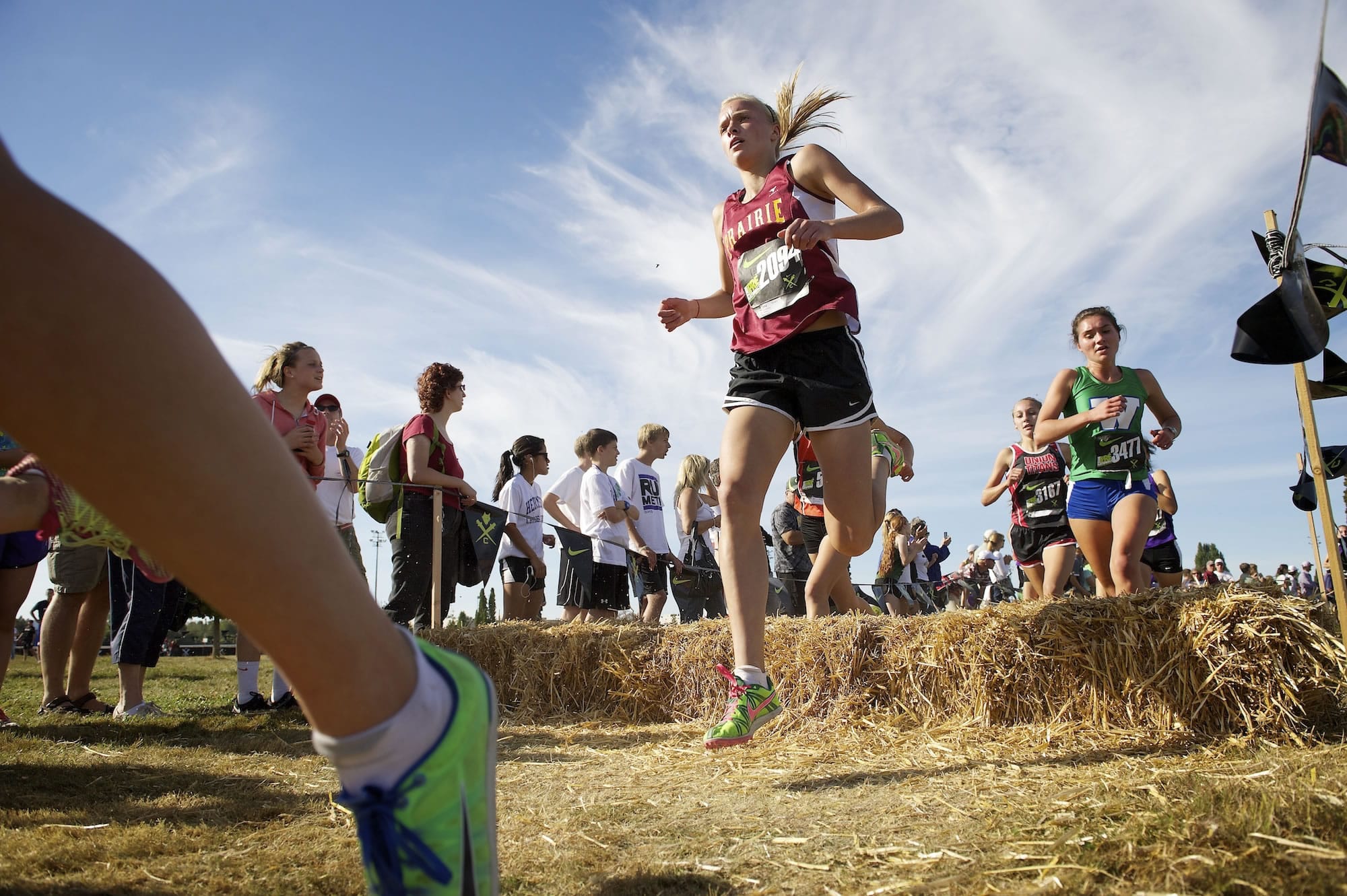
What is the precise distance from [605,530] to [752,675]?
514 centimetres

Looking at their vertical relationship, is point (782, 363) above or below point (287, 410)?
below

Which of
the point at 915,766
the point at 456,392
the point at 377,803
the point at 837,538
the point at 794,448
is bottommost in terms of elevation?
the point at 915,766

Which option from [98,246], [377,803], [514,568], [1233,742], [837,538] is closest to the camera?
[98,246]

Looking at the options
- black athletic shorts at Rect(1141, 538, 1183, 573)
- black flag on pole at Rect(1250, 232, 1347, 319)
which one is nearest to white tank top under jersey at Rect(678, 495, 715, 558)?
black athletic shorts at Rect(1141, 538, 1183, 573)

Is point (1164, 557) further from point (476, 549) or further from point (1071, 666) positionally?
point (476, 549)

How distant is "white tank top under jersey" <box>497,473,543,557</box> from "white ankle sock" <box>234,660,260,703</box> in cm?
260

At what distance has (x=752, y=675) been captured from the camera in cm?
295

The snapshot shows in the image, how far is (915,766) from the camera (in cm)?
276

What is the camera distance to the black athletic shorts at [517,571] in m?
7.77

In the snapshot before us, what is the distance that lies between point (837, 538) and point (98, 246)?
304 centimetres

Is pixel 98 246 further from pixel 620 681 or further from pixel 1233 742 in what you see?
pixel 620 681

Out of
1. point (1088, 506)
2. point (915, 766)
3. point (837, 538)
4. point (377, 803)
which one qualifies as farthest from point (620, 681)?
point (377, 803)

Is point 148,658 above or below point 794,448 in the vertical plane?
below

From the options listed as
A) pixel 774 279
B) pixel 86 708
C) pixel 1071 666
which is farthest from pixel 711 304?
pixel 86 708
